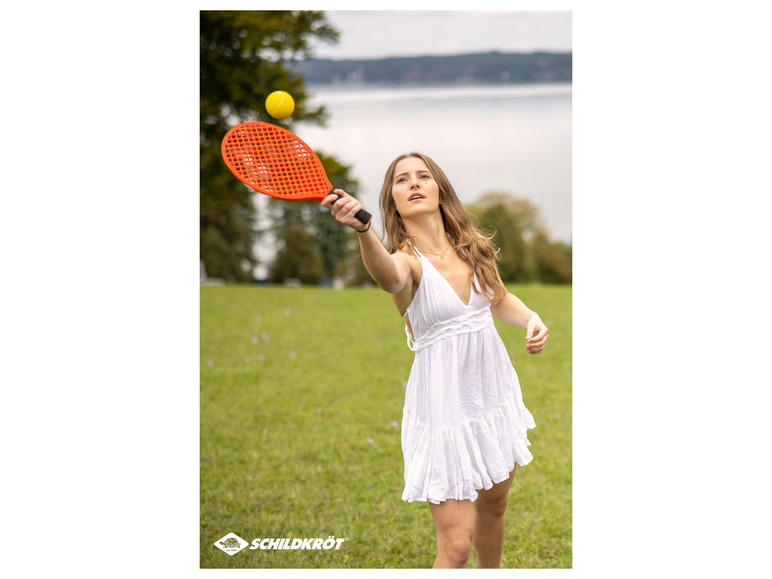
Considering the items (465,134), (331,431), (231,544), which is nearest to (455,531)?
(231,544)

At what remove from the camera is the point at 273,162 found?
5.46ft

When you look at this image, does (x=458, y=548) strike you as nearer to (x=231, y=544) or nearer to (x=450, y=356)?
(x=450, y=356)

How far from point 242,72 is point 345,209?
94.5 inches

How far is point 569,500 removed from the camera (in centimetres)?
263

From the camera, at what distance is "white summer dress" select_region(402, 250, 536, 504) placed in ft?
5.40

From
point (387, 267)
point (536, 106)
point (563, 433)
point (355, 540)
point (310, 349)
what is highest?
point (536, 106)

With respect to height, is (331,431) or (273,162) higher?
(273,162)

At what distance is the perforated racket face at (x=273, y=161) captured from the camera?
1619 mm

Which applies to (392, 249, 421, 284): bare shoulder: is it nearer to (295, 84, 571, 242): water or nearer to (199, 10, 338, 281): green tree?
(295, 84, 571, 242): water

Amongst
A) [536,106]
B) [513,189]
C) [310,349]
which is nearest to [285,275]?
[310,349]

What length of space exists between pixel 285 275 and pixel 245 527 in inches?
80.3

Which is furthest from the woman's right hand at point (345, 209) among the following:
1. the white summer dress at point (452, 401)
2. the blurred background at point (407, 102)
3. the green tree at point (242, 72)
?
the green tree at point (242, 72)

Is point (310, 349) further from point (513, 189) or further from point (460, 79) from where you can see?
point (460, 79)

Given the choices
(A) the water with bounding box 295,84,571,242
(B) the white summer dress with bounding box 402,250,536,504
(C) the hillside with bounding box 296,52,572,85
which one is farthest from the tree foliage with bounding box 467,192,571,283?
(B) the white summer dress with bounding box 402,250,536,504
